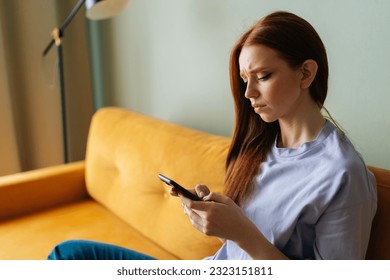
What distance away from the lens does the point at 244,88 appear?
962 millimetres

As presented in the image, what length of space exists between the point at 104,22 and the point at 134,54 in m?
0.32

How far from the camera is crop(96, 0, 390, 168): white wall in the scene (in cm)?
106

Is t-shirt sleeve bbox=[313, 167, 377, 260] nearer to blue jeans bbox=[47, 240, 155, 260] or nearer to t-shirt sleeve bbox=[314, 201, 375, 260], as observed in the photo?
t-shirt sleeve bbox=[314, 201, 375, 260]

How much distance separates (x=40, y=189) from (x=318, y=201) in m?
1.31

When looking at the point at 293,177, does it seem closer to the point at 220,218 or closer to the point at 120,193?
the point at 220,218

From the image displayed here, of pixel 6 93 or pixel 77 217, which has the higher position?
pixel 6 93

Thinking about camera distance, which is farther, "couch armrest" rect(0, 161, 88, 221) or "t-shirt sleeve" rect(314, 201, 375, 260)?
"couch armrest" rect(0, 161, 88, 221)

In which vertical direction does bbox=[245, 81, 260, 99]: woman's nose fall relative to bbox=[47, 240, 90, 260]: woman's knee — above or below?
above

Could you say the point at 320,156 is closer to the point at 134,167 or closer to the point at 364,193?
the point at 364,193

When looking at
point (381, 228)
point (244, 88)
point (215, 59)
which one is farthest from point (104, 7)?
point (381, 228)

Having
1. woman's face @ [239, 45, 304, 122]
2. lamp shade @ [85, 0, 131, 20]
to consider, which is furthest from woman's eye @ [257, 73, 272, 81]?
lamp shade @ [85, 0, 131, 20]

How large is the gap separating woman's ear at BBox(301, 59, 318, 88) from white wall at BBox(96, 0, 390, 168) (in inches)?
12.0

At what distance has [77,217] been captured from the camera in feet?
5.51
